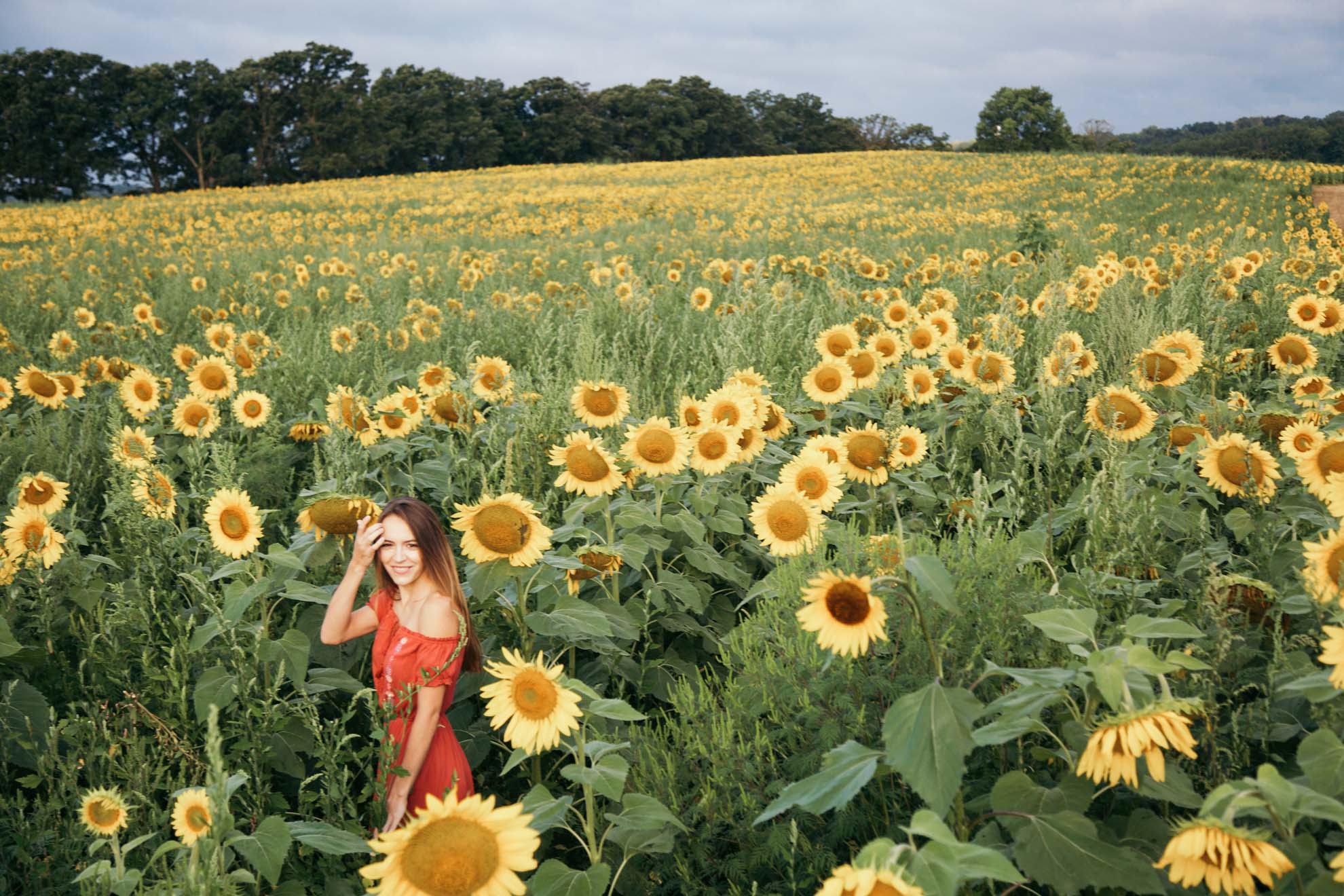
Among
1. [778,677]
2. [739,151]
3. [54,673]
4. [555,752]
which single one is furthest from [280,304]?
[739,151]

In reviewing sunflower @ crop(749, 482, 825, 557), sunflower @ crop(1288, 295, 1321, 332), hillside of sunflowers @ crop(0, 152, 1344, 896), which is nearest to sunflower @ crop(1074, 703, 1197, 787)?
hillside of sunflowers @ crop(0, 152, 1344, 896)

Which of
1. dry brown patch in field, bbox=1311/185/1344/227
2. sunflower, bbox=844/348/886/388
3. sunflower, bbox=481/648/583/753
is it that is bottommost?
sunflower, bbox=481/648/583/753

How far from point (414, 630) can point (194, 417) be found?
192cm

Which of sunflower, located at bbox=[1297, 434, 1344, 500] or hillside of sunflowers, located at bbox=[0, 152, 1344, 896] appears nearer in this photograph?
hillside of sunflowers, located at bbox=[0, 152, 1344, 896]

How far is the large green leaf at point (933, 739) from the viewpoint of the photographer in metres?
1.22

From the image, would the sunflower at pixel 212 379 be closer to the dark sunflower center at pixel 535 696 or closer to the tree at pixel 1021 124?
the dark sunflower center at pixel 535 696

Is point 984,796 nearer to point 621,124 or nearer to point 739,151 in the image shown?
point 621,124

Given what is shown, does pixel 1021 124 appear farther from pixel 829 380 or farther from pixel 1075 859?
pixel 1075 859

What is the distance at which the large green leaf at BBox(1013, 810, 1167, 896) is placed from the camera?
124cm

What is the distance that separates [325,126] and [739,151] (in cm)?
2842

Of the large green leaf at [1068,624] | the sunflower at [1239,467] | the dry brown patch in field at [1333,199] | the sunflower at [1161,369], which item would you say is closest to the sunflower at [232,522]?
the large green leaf at [1068,624]

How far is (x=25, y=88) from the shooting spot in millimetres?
42906

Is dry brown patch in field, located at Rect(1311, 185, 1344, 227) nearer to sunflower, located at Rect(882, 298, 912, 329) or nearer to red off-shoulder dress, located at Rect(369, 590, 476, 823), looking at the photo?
sunflower, located at Rect(882, 298, 912, 329)

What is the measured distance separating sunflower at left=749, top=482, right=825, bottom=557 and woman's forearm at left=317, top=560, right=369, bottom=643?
1.16 meters
